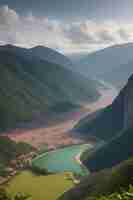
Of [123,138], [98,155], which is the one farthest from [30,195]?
[123,138]

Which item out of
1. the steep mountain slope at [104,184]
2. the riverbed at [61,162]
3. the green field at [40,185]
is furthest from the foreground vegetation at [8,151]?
the steep mountain slope at [104,184]

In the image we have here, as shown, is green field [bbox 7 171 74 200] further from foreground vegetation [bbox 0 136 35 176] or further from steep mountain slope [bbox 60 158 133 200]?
steep mountain slope [bbox 60 158 133 200]

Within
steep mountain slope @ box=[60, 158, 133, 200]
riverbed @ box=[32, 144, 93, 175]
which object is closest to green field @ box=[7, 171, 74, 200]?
riverbed @ box=[32, 144, 93, 175]

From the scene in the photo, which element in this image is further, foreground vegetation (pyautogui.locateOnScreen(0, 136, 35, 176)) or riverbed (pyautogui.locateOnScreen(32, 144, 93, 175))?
foreground vegetation (pyautogui.locateOnScreen(0, 136, 35, 176))

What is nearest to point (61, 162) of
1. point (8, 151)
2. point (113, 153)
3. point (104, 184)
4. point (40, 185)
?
point (8, 151)

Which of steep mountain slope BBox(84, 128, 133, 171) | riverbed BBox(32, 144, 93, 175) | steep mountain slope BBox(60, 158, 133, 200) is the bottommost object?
riverbed BBox(32, 144, 93, 175)

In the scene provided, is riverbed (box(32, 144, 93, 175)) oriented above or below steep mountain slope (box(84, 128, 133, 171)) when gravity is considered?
below

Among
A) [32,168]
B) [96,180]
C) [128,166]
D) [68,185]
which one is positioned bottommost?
[32,168]

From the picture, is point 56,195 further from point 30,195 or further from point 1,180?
point 1,180

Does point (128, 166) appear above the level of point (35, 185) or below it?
above
